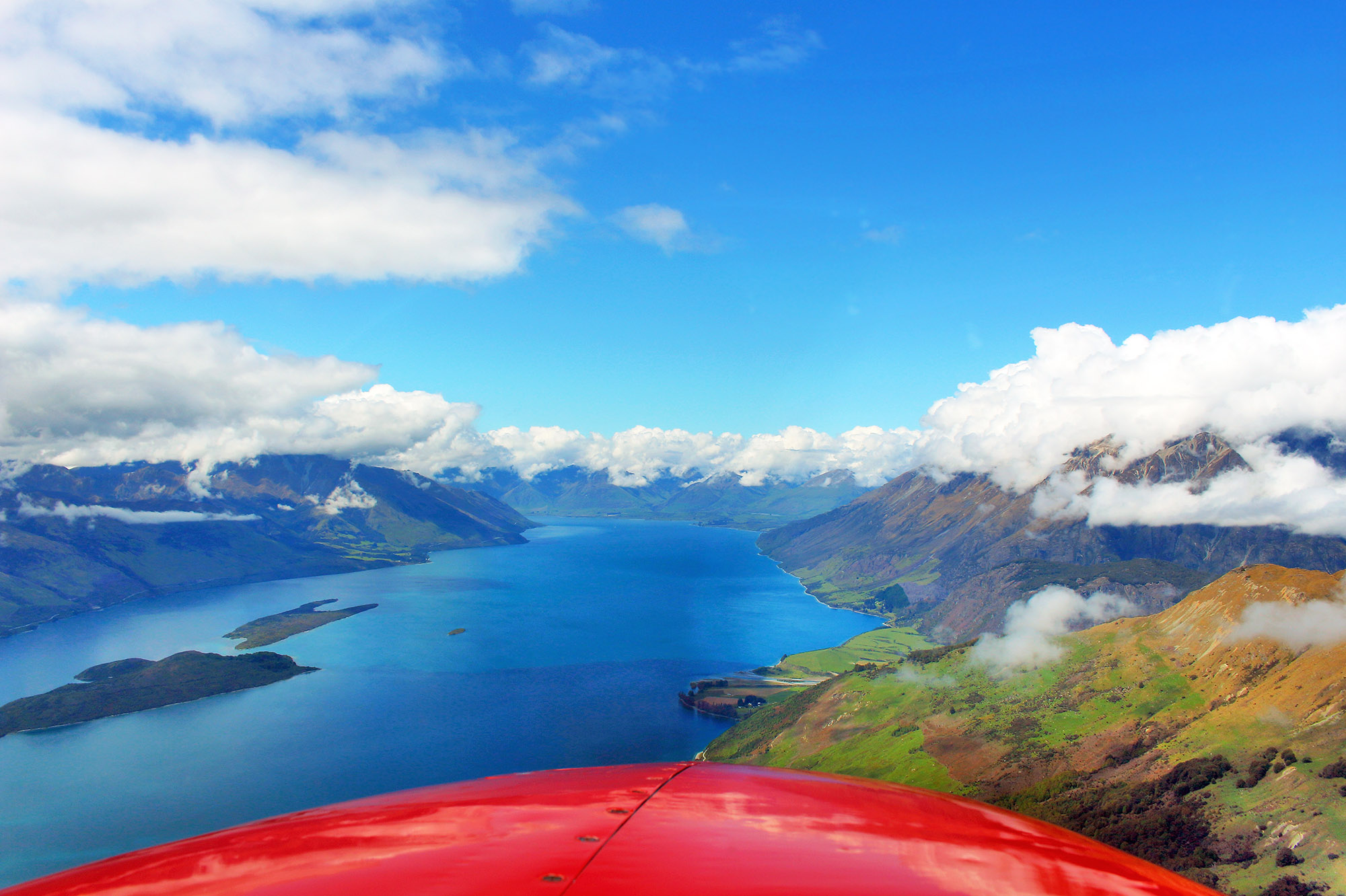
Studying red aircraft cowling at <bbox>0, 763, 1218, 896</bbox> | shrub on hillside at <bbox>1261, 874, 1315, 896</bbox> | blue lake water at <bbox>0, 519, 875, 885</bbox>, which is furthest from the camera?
blue lake water at <bbox>0, 519, 875, 885</bbox>

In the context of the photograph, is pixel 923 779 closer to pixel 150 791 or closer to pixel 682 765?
pixel 682 765

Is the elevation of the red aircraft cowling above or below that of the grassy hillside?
above

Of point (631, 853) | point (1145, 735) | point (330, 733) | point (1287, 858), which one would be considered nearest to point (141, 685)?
point (330, 733)

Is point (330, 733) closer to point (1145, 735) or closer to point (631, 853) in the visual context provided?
point (1145, 735)

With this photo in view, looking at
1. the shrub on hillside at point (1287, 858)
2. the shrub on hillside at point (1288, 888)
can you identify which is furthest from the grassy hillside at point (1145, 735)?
the shrub on hillside at point (1288, 888)

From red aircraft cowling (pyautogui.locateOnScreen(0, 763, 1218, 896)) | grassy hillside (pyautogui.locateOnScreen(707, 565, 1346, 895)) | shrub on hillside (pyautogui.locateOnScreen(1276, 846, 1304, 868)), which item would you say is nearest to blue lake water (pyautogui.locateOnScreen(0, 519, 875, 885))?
grassy hillside (pyautogui.locateOnScreen(707, 565, 1346, 895))

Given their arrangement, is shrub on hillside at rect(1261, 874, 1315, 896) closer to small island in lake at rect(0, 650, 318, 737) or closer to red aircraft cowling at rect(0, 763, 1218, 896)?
red aircraft cowling at rect(0, 763, 1218, 896)
